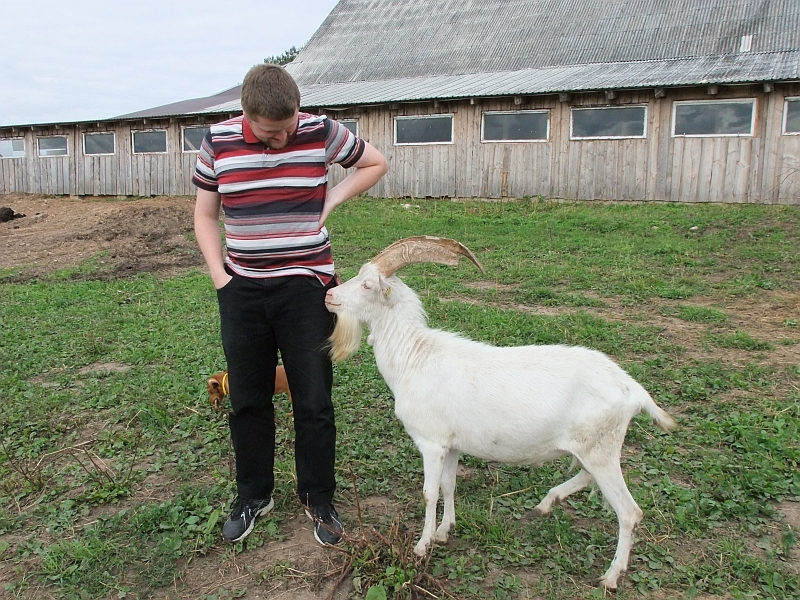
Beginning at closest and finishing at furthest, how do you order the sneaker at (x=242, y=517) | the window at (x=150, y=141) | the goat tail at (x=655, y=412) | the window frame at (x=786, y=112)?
the goat tail at (x=655, y=412)
the sneaker at (x=242, y=517)
the window frame at (x=786, y=112)
the window at (x=150, y=141)

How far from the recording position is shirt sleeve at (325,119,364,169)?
10.1 ft

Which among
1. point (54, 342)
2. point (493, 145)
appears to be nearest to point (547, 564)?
point (54, 342)

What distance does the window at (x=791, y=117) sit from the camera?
46.6ft

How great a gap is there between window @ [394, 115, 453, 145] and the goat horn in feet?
50.1

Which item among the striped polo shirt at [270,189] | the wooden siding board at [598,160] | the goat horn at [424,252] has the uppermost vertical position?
the wooden siding board at [598,160]

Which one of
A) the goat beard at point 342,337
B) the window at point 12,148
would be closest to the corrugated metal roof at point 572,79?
the window at point 12,148

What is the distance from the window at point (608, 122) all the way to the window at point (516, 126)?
0.78 meters

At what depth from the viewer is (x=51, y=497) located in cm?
377

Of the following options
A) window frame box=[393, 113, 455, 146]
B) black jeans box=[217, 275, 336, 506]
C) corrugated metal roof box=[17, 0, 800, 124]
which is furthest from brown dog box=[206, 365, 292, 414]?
window frame box=[393, 113, 455, 146]

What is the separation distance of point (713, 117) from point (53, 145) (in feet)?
74.8

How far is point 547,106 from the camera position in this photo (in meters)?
16.5

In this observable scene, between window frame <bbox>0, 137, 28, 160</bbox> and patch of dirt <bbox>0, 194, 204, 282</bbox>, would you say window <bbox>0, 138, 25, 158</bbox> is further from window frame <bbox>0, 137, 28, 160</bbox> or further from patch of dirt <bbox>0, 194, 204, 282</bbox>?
patch of dirt <bbox>0, 194, 204, 282</bbox>

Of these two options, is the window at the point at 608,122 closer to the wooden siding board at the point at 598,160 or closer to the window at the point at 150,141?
the wooden siding board at the point at 598,160

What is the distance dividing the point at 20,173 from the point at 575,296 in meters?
25.3
